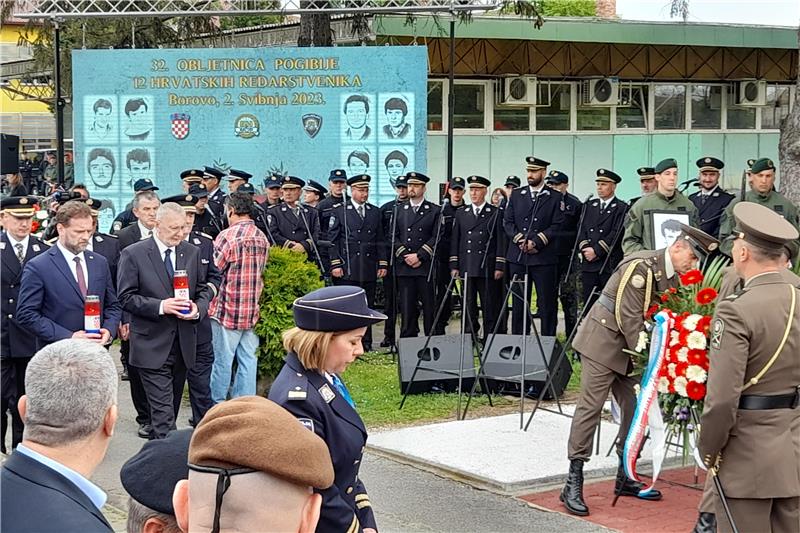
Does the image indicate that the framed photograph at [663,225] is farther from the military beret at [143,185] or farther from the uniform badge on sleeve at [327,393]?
the military beret at [143,185]

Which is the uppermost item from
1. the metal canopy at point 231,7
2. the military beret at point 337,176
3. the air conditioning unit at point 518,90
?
the metal canopy at point 231,7

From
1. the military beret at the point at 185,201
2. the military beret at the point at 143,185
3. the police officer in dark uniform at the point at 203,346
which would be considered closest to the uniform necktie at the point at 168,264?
the police officer in dark uniform at the point at 203,346

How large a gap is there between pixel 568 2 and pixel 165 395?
21.3 meters

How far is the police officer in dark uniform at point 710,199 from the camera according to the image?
534 inches

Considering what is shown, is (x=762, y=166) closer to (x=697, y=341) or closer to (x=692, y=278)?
(x=692, y=278)

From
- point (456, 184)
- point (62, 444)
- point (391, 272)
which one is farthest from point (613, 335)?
point (456, 184)

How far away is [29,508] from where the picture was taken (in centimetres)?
268

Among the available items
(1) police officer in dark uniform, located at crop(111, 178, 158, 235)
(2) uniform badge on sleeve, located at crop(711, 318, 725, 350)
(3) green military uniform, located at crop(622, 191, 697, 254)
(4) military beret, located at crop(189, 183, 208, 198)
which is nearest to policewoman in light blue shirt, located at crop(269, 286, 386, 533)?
(2) uniform badge on sleeve, located at crop(711, 318, 725, 350)

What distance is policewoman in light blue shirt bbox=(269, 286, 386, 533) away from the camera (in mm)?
4301

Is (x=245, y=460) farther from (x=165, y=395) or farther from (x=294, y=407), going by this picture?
A: (x=165, y=395)

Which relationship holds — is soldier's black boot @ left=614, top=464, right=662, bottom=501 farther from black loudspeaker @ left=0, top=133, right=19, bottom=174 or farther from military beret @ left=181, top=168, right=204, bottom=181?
black loudspeaker @ left=0, top=133, right=19, bottom=174

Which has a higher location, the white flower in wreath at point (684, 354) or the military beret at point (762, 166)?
the military beret at point (762, 166)

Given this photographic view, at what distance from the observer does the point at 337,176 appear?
14844mm

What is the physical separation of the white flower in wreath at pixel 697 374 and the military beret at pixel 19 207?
5405 mm
